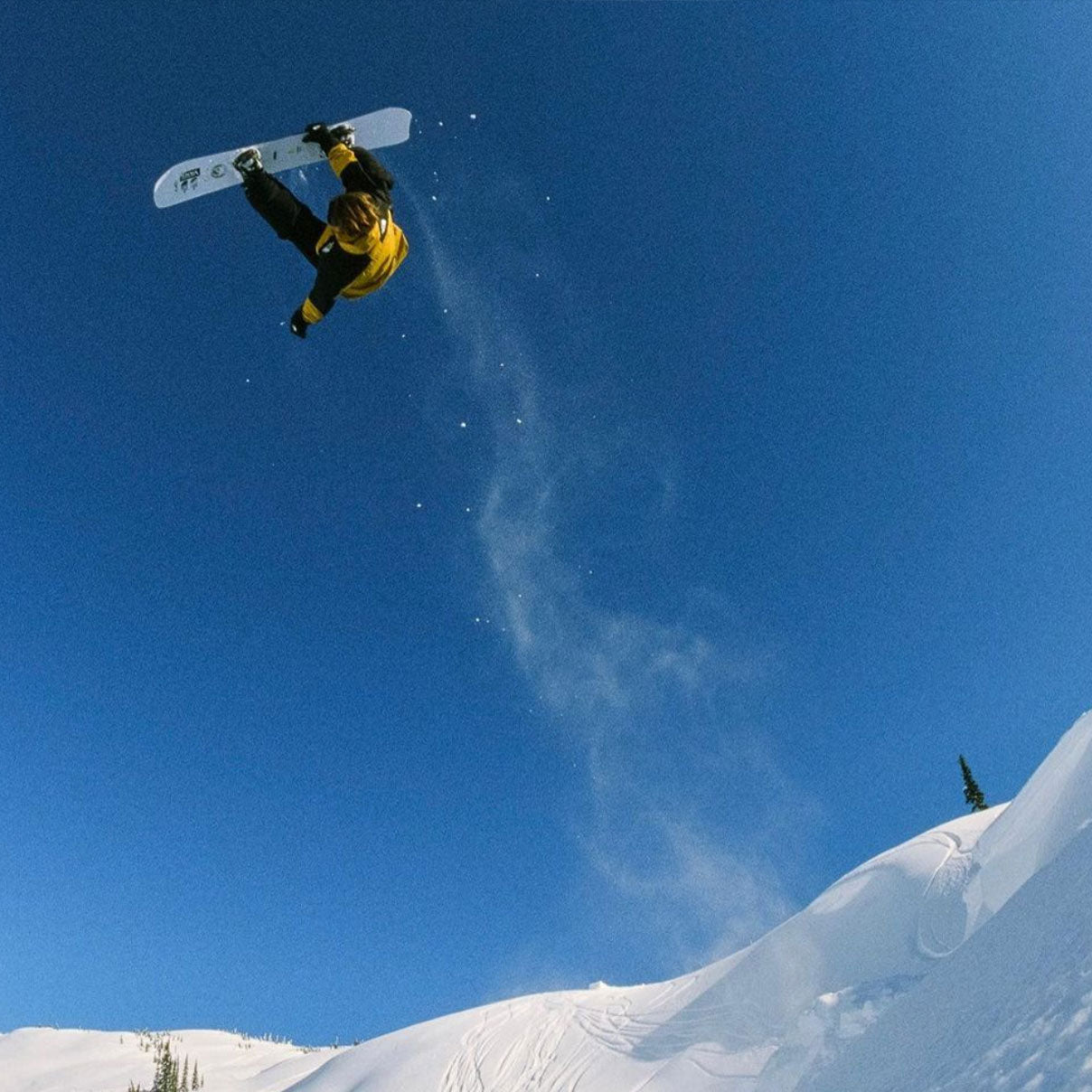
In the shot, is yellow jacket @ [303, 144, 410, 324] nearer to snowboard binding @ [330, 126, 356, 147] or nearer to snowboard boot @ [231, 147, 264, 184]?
snowboard binding @ [330, 126, 356, 147]

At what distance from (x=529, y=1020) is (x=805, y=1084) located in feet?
67.7

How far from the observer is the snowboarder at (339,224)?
7.75 metres

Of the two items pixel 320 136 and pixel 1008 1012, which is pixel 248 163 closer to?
pixel 320 136

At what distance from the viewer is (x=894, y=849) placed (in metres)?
19.5

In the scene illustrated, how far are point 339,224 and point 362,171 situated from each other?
83 centimetres

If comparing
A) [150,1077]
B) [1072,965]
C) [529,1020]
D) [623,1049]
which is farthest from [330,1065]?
[150,1077]

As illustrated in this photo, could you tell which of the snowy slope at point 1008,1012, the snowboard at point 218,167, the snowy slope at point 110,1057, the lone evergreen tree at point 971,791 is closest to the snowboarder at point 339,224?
the snowboard at point 218,167

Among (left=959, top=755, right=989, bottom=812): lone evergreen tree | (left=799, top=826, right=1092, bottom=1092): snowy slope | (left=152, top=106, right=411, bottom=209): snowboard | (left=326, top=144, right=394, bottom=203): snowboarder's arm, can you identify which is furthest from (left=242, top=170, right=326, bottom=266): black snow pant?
(left=959, top=755, right=989, bottom=812): lone evergreen tree

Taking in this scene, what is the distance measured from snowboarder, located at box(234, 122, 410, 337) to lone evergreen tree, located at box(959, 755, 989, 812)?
55.4 m

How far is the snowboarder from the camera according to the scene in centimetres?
775

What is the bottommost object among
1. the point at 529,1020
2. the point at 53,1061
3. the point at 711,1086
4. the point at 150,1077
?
the point at 711,1086

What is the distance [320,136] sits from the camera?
8.40 m

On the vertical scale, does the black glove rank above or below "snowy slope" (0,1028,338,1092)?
below

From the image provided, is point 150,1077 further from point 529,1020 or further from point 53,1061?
point 529,1020
